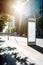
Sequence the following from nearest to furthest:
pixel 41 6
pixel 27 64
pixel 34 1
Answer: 1. pixel 27 64
2. pixel 41 6
3. pixel 34 1

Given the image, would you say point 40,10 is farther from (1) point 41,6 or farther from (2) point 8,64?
(2) point 8,64

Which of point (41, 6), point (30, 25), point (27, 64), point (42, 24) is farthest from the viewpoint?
point (41, 6)

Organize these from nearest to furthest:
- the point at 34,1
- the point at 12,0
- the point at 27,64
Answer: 1. the point at 27,64
2. the point at 12,0
3. the point at 34,1

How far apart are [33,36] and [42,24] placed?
1128 inches

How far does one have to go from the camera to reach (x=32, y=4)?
6050 centimetres

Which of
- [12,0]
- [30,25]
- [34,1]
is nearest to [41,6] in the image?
[34,1]

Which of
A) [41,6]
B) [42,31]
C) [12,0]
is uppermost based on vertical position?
[41,6]

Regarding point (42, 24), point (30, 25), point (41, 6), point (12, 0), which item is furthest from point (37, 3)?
point (12, 0)

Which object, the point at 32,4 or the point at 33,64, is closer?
the point at 33,64

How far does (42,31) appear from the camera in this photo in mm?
48438

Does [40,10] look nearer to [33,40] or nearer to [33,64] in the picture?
[33,40]

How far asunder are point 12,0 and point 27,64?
360cm

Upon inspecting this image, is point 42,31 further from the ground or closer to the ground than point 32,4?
closer to the ground

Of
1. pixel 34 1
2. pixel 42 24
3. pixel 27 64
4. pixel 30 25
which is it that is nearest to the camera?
pixel 27 64
